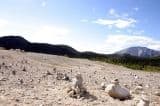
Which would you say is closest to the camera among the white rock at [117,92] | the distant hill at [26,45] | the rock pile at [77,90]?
the rock pile at [77,90]

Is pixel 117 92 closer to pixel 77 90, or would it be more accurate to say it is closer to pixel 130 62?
pixel 77 90

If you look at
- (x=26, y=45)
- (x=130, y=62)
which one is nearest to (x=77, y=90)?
(x=130, y=62)

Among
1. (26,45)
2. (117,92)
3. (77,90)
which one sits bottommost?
(117,92)

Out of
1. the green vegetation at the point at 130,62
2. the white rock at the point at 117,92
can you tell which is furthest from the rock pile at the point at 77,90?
the green vegetation at the point at 130,62

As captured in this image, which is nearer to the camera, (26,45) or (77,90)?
(77,90)

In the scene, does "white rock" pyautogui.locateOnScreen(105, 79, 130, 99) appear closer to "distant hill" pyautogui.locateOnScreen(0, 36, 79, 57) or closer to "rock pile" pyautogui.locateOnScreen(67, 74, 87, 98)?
"rock pile" pyautogui.locateOnScreen(67, 74, 87, 98)

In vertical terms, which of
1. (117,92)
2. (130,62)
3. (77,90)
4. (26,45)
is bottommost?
(117,92)

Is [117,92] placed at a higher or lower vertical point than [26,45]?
lower

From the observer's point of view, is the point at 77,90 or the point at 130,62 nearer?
the point at 77,90

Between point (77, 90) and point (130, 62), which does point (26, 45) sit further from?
point (77, 90)

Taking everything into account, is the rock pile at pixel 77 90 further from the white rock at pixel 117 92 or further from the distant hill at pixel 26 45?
the distant hill at pixel 26 45

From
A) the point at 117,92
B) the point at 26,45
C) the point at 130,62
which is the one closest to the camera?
the point at 117,92

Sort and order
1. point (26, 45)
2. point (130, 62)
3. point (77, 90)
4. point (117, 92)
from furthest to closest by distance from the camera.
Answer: point (26, 45) → point (130, 62) → point (117, 92) → point (77, 90)

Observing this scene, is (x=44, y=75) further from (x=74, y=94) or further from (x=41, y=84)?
(x=74, y=94)
